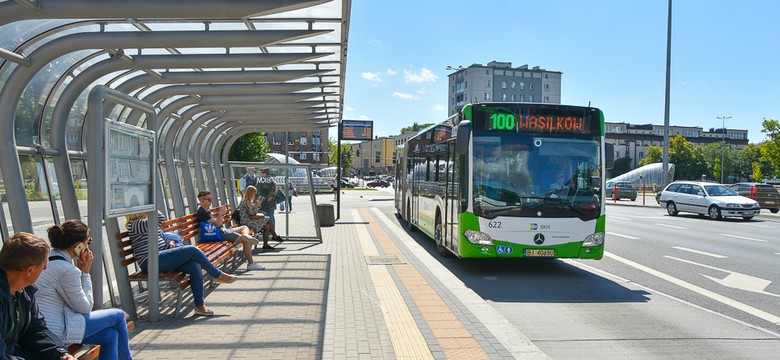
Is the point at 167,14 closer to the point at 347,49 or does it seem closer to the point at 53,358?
the point at 53,358

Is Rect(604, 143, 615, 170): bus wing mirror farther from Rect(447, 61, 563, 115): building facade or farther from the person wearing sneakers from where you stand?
Rect(447, 61, 563, 115): building facade

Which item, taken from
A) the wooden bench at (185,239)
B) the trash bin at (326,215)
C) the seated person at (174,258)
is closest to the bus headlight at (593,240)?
the wooden bench at (185,239)

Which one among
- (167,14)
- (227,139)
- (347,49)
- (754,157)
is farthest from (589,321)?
(754,157)

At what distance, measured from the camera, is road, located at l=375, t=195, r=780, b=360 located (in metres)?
5.86

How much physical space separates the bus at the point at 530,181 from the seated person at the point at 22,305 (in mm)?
6787

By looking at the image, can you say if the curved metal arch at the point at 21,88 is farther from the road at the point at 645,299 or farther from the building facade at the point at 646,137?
the building facade at the point at 646,137

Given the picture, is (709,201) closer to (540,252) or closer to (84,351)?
(540,252)

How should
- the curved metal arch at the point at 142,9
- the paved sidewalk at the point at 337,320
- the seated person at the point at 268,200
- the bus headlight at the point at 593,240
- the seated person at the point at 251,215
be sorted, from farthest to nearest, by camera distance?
1. the seated person at the point at 268,200
2. the seated person at the point at 251,215
3. the bus headlight at the point at 593,240
4. the paved sidewalk at the point at 337,320
5. the curved metal arch at the point at 142,9

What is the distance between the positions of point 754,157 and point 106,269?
393 ft

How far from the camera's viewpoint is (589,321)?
680 cm

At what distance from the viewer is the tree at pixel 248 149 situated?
1983 inches

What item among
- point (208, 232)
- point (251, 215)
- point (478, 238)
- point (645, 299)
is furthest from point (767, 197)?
point (208, 232)

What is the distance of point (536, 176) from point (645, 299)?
2.47 meters

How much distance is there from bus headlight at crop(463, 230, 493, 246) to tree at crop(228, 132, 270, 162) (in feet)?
137
